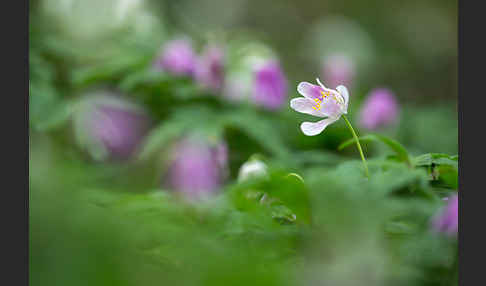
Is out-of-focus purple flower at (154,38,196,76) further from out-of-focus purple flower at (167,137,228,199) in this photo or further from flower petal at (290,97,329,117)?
flower petal at (290,97,329,117)

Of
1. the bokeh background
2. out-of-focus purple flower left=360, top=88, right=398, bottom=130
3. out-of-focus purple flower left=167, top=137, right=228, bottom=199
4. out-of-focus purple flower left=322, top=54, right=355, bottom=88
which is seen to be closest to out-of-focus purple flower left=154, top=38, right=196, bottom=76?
the bokeh background

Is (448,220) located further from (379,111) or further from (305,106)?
(379,111)

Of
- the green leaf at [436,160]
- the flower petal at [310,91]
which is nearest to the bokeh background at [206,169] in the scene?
the green leaf at [436,160]

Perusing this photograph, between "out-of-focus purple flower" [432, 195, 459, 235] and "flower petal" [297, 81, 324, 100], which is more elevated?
"flower petal" [297, 81, 324, 100]

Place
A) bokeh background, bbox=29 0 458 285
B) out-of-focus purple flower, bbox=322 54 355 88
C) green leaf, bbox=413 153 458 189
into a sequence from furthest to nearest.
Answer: out-of-focus purple flower, bbox=322 54 355 88 < green leaf, bbox=413 153 458 189 < bokeh background, bbox=29 0 458 285

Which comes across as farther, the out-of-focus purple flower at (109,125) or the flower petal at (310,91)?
the out-of-focus purple flower at (109,125)

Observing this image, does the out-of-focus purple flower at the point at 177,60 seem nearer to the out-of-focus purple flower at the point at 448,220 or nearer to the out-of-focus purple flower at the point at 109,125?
the out-of-focus purple flower at the point at 109,125

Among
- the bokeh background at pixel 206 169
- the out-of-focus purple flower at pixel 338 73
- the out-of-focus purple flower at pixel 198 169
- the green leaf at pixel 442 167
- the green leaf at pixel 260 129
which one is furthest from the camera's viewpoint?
the out-of-focus purple flower at pixel 338 73

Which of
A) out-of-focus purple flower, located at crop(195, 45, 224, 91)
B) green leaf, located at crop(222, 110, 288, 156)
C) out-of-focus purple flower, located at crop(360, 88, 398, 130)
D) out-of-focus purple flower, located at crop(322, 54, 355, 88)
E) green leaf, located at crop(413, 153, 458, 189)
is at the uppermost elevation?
out-of-focus purple flower, located at crop(322, 54, 355, 88)
